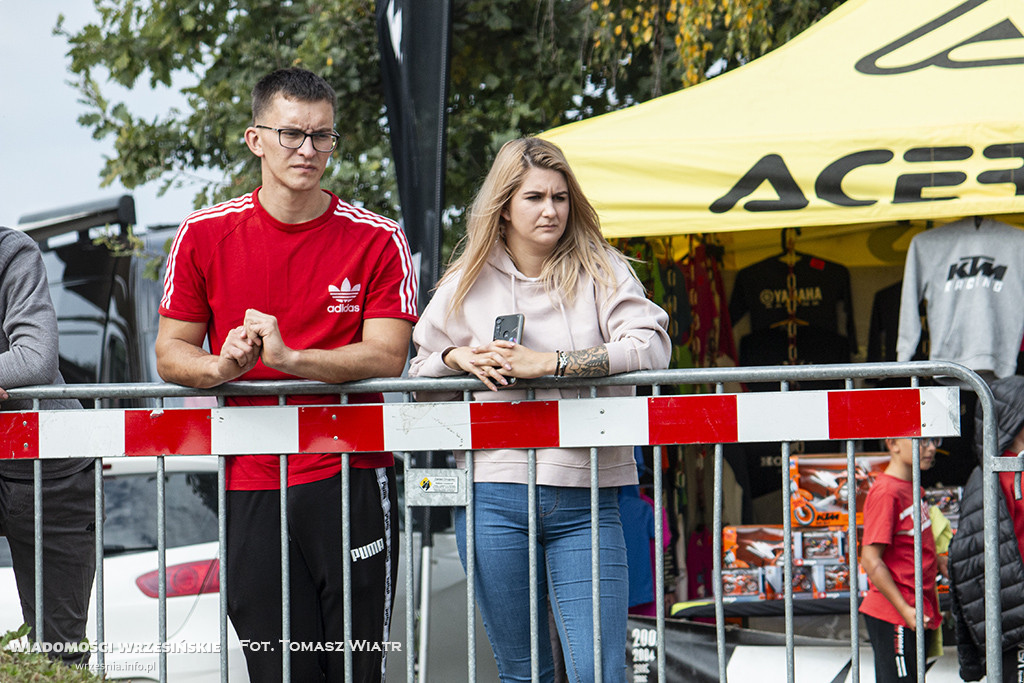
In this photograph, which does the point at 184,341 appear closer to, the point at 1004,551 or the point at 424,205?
the point at 424,205

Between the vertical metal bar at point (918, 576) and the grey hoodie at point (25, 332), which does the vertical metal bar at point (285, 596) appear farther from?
A: the vertical metal bar at point (918, 576)

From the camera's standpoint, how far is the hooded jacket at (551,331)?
3184 mm

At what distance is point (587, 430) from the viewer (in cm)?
320

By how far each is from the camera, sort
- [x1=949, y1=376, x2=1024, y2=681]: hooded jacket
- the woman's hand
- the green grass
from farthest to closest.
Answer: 1. [x1=949, y1=376, x2=1024, y2=681]: hooded jacket
2. the woman's hand
3. the green grass

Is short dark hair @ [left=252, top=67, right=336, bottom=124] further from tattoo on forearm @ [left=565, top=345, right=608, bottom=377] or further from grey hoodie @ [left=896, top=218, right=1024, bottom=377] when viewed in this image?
grey hoodie @ [left=896, top=218, right=1024, bottom=377]

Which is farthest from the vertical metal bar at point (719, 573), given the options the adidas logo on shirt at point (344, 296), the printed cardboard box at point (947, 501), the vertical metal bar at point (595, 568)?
the printed cardboard box at point (947, 501)

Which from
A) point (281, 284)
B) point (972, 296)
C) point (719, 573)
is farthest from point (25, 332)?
point (972, 296)

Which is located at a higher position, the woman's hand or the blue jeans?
the woman's hand

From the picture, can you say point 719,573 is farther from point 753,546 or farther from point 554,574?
point 753,546

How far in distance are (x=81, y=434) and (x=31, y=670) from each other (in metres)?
1.32

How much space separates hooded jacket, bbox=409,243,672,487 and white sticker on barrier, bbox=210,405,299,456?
15.8 inches

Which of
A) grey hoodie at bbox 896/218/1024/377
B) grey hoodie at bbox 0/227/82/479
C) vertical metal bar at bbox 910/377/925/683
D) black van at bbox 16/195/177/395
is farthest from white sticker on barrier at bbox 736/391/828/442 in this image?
black van at bbox 16/195/177/395

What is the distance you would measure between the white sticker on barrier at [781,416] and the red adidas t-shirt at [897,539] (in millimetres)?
1481

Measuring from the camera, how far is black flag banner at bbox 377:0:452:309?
16.4 feet
